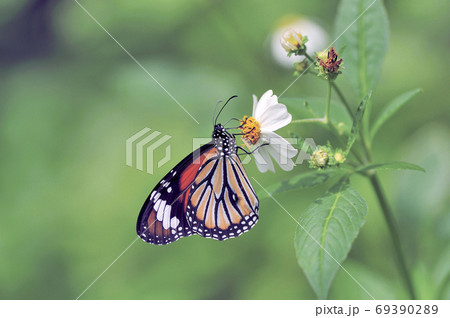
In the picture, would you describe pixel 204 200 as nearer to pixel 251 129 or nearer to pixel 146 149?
pixel 251 129

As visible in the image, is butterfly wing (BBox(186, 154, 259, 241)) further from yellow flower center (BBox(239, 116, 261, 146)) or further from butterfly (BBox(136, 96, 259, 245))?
yellow flower center (BBox(239, 116, 261, 146))

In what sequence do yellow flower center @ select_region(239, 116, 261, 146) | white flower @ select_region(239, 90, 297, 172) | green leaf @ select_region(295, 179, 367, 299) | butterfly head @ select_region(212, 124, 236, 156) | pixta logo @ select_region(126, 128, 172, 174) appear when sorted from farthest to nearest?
pixta logo @ select_region(126, 128, 172, 174) → butterfly head @ select_region(212, 124, 236, 156) → yellow flower center @ select_region(239, 116, 261, 146) → white flower @ select_region(239, 90, 297, 172) → green leaf @ select_region(295, 179, 367, 299)

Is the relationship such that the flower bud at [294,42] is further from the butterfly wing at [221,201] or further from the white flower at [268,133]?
the butterfly wing at [221,201]

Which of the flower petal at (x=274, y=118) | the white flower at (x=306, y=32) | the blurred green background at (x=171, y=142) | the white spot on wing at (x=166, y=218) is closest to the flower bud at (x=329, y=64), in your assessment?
the flower petal at (x=274, y=118)

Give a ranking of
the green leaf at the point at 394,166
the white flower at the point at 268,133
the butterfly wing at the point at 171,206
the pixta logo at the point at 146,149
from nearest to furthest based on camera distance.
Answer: the green leaf at the point at 394,166, the white flower at the point at 268,133, the butterfly wing at the point at 171,206, the pixta logo at the point at 146,149

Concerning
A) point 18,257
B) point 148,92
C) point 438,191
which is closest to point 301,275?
point 438,191

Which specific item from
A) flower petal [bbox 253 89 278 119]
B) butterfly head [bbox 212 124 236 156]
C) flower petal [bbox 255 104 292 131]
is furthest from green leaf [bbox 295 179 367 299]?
butterfly head [bbox 212 124 236 156]

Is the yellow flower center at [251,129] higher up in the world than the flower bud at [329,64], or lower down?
lower down

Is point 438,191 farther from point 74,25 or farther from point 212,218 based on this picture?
point 74,25
